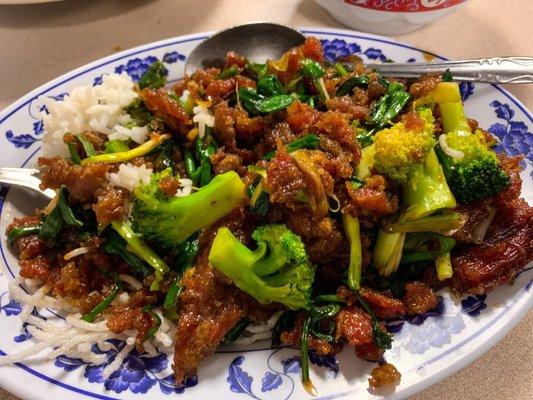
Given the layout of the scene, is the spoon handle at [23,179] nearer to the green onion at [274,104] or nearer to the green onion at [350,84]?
the green onion at [274,104]

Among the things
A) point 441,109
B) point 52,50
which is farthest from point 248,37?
point 52,50

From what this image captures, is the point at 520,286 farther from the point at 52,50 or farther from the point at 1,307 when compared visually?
the point at 52,50

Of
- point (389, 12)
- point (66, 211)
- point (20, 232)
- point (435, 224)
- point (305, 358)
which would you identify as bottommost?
point (305, 358)

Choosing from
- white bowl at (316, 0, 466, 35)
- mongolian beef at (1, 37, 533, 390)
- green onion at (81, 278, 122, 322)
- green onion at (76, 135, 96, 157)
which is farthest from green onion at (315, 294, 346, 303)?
white bowl at (316, 0, 466, 35)

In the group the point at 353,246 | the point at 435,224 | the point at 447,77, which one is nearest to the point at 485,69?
the point at 447,77

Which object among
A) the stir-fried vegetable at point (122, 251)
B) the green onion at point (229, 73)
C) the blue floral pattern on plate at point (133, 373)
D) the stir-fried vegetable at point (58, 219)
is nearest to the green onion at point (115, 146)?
the stir-fried vegetable at point (58, 219)

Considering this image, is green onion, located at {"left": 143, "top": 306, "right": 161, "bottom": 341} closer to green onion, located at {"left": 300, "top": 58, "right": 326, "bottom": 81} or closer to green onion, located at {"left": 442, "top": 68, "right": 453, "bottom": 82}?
green onion, located at {"left": 300, "top": 58, "right": 326, "bottom": 81}

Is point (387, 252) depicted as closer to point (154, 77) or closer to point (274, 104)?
point (274, 104)
